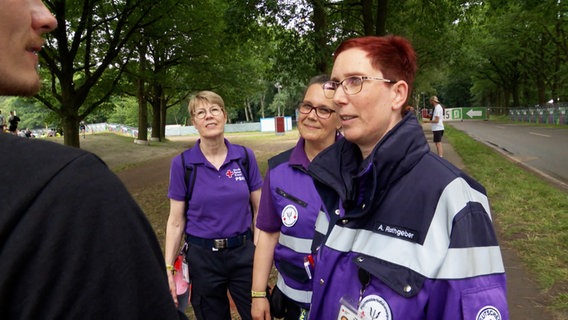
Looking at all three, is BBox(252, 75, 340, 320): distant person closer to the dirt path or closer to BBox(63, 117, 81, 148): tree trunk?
the dirt path

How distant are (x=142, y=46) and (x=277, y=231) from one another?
2115 centimetres

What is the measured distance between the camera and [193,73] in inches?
942

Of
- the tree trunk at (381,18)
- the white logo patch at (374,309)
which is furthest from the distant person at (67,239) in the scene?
the tree trunk at (381,18)

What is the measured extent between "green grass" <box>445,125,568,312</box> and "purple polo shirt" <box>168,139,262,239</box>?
306 centimetres

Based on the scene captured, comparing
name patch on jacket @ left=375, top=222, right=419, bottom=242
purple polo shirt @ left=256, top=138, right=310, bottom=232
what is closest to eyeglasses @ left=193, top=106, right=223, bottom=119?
purple polo shirt @ left=256, top=138, right=310, bottom=232

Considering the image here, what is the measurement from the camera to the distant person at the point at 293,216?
2.36m

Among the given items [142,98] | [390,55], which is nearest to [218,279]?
[390,55]

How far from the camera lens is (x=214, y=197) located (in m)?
3.12

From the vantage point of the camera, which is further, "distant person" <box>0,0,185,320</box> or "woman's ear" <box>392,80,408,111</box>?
"woman's ear" <box>392,80,408,111</box>

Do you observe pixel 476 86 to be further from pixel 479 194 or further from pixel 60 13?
pixel 479 194

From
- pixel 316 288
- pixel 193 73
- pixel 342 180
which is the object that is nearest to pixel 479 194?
pixel 342 180

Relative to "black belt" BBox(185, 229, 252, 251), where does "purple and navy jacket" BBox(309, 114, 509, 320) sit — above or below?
above

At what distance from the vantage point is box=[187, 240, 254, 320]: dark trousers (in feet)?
9.99

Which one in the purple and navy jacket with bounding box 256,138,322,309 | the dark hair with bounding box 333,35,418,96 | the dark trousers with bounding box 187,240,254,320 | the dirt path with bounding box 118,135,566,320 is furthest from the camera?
the dirt path with bounding box 118,135,566,320
